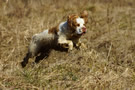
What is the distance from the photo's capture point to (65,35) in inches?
161

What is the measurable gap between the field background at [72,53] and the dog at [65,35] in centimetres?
33

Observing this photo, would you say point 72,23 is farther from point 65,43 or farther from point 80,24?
point 65,43

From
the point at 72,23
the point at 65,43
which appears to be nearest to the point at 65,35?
the point at 65,43

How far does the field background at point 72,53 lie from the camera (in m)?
3.62

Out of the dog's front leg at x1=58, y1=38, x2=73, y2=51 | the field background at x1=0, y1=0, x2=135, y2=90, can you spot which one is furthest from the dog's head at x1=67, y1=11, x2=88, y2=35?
the field background at x1=0, y1=0, x2=135, y2=90

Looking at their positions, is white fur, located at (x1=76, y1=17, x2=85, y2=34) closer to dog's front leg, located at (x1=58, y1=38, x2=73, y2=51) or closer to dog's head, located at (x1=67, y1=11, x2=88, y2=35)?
dog's head, located at (x1=67, y1=11, x2=88, y2=35)

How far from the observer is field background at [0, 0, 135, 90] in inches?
142

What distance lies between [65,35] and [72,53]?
59 cm

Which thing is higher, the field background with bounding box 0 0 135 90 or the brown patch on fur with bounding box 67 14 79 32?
the brown patch on fur with bounding box 67 14 79 32

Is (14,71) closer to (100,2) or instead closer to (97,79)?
(97,79)

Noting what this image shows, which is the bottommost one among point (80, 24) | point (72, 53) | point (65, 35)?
point (72, 53)

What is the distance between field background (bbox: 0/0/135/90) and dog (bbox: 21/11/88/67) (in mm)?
332

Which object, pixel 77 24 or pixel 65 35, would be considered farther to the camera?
pixel 65 35

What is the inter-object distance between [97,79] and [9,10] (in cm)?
524
